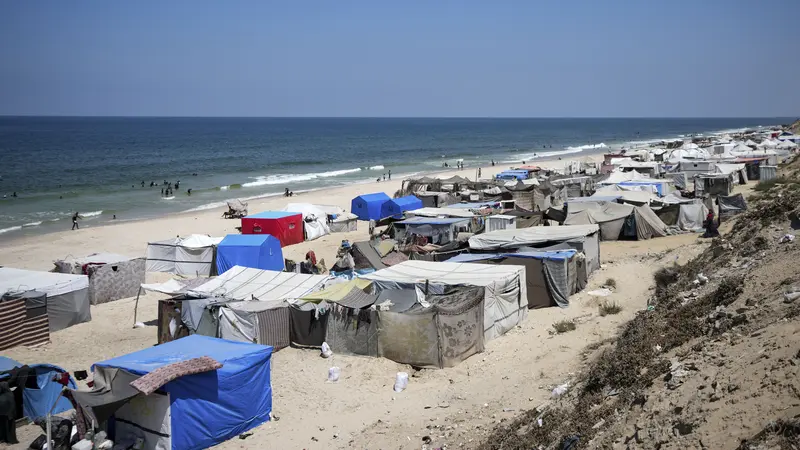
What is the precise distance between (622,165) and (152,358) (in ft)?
127

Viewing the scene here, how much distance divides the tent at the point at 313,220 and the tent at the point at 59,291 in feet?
39.6

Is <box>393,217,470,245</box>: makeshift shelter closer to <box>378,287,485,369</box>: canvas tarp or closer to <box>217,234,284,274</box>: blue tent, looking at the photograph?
<box>217,234,284,274</box>: blue tent

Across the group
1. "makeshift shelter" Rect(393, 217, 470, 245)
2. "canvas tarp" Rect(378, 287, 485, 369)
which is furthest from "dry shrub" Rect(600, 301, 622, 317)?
"makeshift shelter" Rect(393, 217, 470, 245)

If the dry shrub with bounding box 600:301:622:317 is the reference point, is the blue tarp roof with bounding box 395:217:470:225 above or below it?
above

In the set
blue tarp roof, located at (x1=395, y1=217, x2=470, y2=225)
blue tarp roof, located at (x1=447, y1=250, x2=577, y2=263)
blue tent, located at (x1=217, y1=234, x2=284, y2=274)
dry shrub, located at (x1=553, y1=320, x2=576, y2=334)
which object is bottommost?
dry shrub, located at (x1=553, y1=320, x2=576, y2=334)

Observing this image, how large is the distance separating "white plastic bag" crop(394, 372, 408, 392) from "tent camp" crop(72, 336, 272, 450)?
2.63 metres

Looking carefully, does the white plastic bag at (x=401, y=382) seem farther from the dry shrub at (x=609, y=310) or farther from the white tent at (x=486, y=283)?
the dry shrub at (x=609, y=310)

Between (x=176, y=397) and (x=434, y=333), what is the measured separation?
5219 mm

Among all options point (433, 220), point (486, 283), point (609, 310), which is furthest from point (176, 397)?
point (433, 220)

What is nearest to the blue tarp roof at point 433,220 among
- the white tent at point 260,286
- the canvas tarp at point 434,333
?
the white tent at point 260,286

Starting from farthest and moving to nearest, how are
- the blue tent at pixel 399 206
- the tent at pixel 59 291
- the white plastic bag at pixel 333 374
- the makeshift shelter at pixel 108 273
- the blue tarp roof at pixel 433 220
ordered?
the blue tent at pixel 399 206 < the blue tarp roof at pixel 433 220 < the makeshift shelter at pixel 108 273 < the tent at pixel 59 291 < the white plastic bag at pixel 333 374

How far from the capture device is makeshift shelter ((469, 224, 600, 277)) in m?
19.8

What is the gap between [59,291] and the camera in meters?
18.4

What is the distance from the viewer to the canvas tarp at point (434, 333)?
1378 cm
